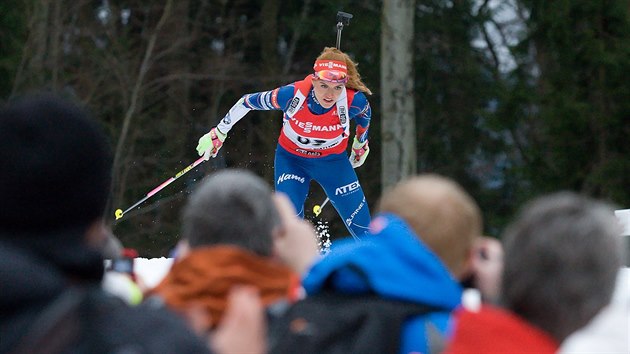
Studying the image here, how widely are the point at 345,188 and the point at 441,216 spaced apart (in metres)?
5.77

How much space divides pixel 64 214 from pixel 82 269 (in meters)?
0.09

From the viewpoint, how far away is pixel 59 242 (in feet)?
5.18

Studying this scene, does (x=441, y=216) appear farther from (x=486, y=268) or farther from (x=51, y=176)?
(x=51, y=176)

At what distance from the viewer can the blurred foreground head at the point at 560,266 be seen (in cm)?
159

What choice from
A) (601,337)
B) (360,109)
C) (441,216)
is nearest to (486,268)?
(441,216)

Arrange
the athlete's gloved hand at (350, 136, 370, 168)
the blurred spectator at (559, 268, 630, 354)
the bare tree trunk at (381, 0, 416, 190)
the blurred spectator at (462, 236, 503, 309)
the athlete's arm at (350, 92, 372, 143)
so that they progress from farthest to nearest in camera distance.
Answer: the bare tree trunk at (381, 0, 416, 190)
the athlete's gloved hand at (350, 136, 370, 168)
the athlete's arm at (350, 92, 372, 143)
the blurred spectator at (462, 236, 503, 309)
the blurred spectator at (559, 268, 630, 354)

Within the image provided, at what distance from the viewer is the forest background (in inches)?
540

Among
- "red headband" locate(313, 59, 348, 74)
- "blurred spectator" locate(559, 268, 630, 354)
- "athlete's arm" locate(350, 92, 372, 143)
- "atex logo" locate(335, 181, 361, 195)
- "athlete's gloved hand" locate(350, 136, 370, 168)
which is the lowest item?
"atex logo" locate(335, 181, 361, 195)

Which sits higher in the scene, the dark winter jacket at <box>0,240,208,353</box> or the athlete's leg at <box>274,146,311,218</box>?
the dark winter jacket at <box>0,240,208,353</box>

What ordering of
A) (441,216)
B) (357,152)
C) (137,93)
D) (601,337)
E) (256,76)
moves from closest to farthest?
(601,337)
(441,216)
(357,152)
(137,93)
(256,76)

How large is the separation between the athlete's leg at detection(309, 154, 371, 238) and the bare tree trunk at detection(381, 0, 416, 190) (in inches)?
204

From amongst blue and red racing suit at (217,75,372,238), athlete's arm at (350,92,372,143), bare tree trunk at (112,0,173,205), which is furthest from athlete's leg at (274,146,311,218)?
bare tree trunk at (112,0,173,205)

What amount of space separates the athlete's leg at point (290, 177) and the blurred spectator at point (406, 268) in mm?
5682

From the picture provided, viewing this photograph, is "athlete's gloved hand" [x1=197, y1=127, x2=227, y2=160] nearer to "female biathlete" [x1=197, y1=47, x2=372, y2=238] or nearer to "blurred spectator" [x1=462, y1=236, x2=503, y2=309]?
"female biathlete" [x1=197, y1=47, x2=372, y2=238]
